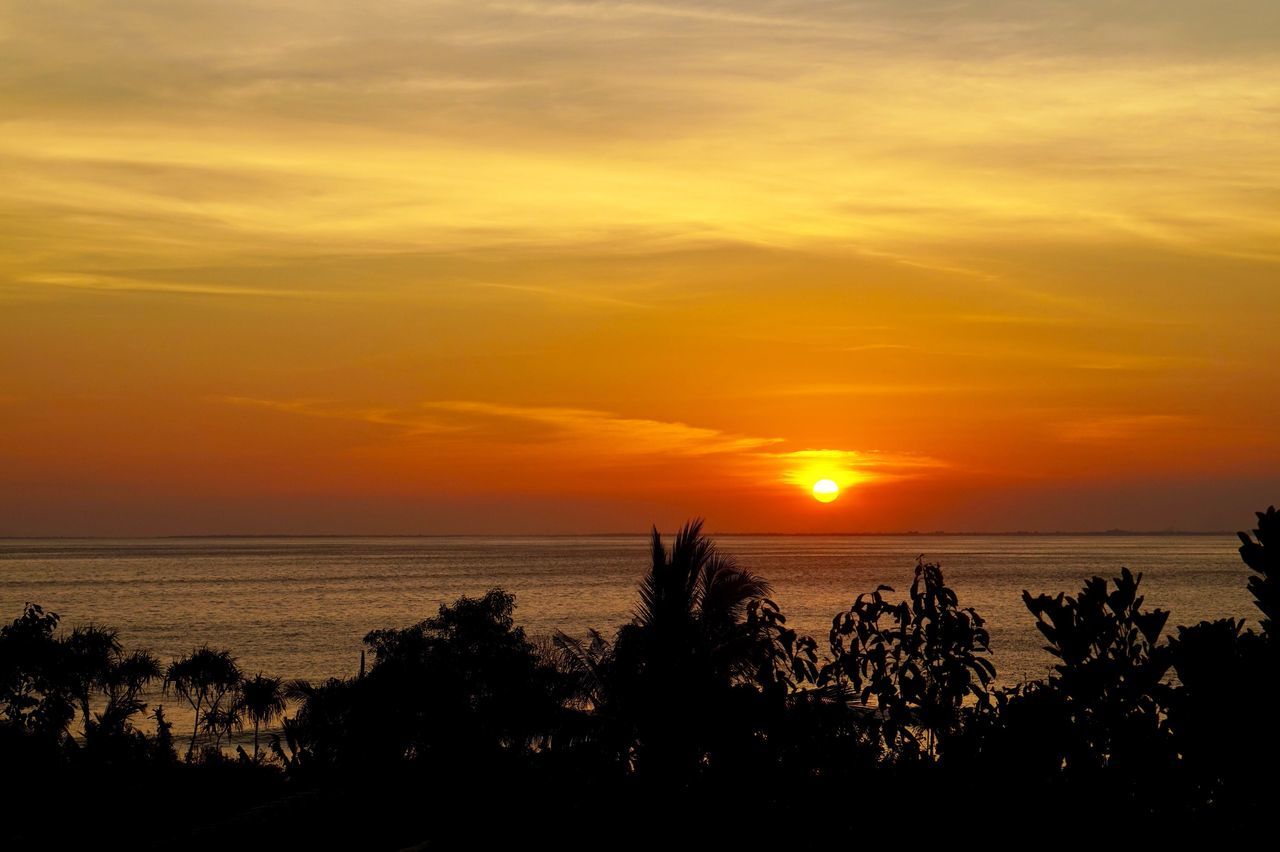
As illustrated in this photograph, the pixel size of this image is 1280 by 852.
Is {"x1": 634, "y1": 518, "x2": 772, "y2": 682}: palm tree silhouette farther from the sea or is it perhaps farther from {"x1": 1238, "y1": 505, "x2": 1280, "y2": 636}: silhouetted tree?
the sea

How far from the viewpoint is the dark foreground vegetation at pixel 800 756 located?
9.15m

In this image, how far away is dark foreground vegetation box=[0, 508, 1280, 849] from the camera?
9148 millimetres

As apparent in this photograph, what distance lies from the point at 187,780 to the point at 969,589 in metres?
128

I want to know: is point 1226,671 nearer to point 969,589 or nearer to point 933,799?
point 933,799

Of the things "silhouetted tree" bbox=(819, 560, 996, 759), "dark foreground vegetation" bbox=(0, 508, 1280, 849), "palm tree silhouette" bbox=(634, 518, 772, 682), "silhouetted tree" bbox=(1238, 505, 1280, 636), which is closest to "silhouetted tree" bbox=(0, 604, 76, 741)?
"dark foreground vegetation" bbox=(0, 508, 1280, 849)

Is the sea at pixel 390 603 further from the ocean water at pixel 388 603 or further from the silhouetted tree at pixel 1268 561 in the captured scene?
the silhouetted tree at pixel 1268 561

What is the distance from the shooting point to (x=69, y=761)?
31.0 meters

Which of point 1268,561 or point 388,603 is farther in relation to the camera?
point 388,603

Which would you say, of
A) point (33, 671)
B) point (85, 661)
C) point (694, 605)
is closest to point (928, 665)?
point (694, 605)

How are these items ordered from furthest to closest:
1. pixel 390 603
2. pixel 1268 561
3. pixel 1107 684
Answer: pixel 390 603, pixel 1107 684, pixel 1268 561

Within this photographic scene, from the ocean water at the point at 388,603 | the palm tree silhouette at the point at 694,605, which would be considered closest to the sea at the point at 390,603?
the ocean water at the point at 388,603

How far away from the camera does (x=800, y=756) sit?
13289 mm

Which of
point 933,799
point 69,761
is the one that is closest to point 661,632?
point 933,799

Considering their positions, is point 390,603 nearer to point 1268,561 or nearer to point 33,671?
point 33,671
